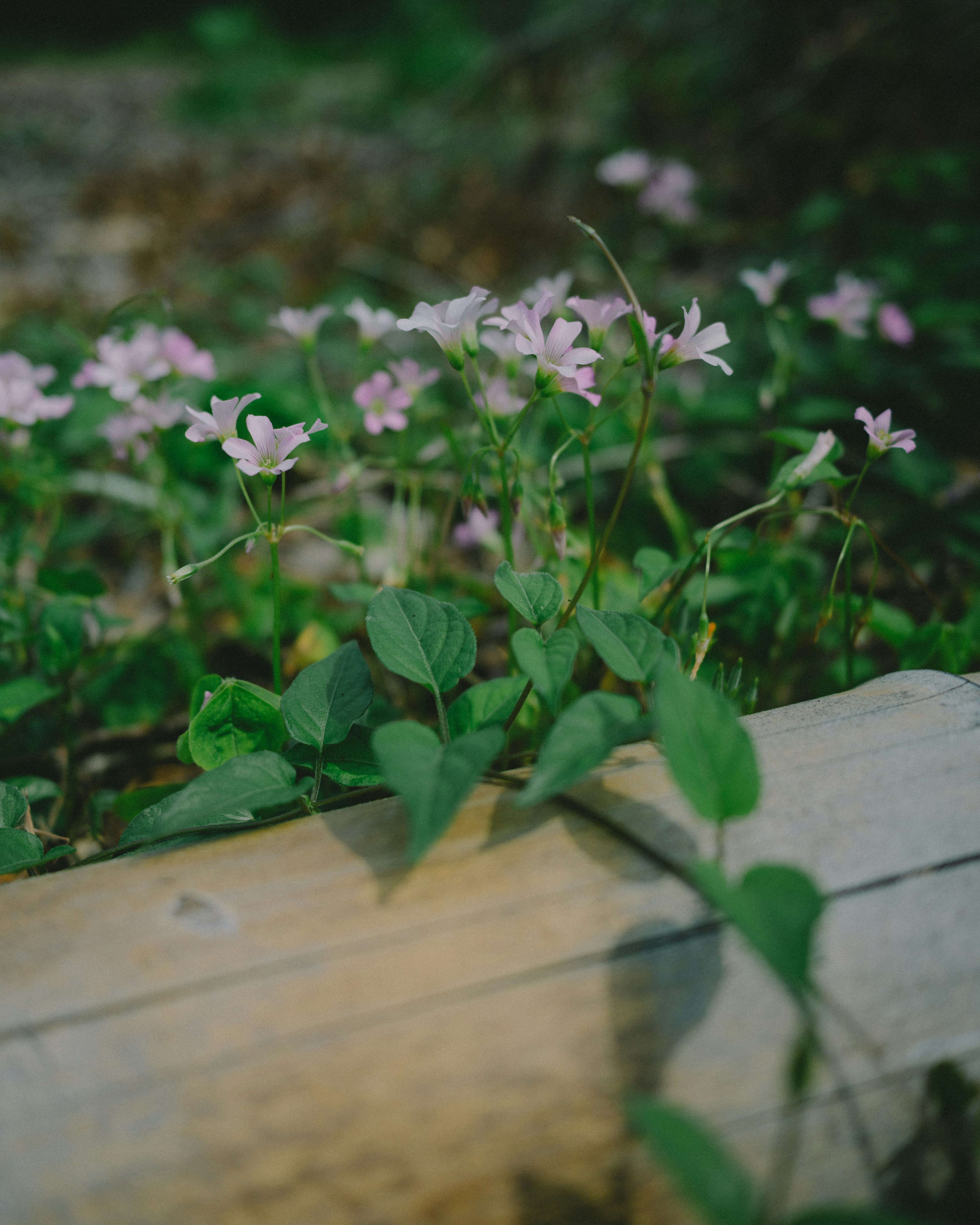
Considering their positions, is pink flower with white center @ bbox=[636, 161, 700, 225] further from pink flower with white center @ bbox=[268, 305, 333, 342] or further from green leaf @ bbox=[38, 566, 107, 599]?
green leaf @ bbox=[38, 566, 107, 599]

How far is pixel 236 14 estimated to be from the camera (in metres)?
10.4

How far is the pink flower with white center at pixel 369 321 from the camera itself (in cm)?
148

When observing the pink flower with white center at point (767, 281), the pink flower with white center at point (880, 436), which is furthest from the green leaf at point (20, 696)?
the pink flower with white center at point (767, 281)

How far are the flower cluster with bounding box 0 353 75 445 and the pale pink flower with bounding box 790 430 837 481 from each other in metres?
1.37

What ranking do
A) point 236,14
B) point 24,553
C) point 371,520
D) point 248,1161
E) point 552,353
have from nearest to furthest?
point 248,1161, point 552,353, point 24,553, point 371,520, point 236,14

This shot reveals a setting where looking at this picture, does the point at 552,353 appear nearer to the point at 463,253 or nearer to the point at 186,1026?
the point at 186,1026

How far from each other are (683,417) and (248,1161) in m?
2.12

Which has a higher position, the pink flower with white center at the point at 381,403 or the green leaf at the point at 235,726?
the pink flower with white center at the point at 381,403

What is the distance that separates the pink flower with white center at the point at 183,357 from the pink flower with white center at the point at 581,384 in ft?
2.56

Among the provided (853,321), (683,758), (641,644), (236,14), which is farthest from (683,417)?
(236,14)

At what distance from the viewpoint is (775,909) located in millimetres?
662

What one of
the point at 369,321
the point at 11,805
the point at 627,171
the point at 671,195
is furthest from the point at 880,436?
the point at 671,195

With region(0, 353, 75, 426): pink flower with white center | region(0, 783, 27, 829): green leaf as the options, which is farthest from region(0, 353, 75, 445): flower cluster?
region(0, 783, 27, 829): green leaf

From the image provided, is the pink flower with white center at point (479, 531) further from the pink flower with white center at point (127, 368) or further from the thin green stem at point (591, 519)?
the pink flower with white center at point (127, 368)
